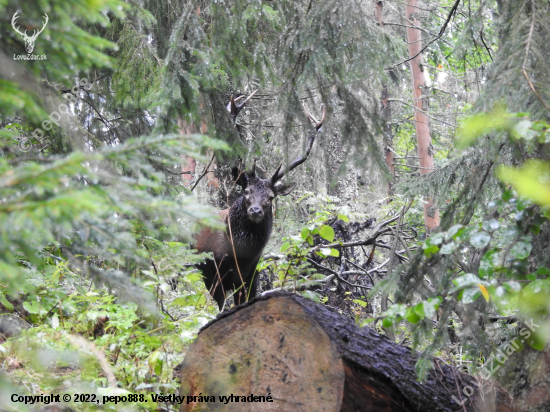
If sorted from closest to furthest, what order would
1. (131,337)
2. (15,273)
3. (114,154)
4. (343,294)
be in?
1. (15,273)
2. (114,154)
3. (131,337)
4. (343,294)

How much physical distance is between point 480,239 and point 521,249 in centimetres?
22

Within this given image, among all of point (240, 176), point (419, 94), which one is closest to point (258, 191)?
point (240, 176)

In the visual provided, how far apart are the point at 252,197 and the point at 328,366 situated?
3.92 meters

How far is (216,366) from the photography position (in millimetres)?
3283

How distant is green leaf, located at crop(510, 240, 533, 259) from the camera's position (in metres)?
2.54

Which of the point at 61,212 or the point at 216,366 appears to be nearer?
the point at 61,212

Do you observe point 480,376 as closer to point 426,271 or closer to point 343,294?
point 426,271

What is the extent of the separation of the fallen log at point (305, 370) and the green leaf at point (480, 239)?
1032 mm

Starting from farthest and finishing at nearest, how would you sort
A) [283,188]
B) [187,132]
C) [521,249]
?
[187,132] < [283,188] < [521,249]

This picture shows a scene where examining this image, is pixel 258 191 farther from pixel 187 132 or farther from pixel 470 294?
pixel 470 294

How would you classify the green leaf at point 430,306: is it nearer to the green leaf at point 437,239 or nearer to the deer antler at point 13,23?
the green leaf at point 437,239

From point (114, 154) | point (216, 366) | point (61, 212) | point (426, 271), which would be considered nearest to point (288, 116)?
point (426, 271)

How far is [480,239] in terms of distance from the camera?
2.57 meters

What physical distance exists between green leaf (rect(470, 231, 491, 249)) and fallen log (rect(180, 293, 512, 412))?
1032 mm
